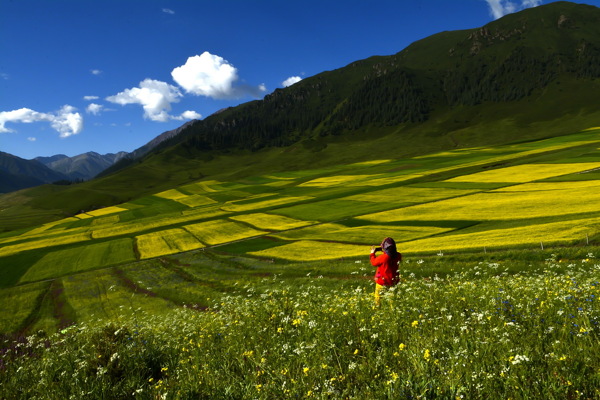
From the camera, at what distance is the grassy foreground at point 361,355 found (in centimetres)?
397

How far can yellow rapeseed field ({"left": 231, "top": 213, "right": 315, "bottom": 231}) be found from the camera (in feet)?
187

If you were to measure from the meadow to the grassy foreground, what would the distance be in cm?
4

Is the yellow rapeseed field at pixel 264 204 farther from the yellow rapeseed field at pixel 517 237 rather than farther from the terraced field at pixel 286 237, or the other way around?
the yellow rapeseed field at pixel 517 237

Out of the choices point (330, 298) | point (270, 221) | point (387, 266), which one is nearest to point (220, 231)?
point (270, 221)

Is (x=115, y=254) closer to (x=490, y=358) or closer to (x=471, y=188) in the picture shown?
(x=490, y=358)

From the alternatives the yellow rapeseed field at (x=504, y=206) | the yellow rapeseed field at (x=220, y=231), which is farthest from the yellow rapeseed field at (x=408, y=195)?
the yellow rapeseed field at (x=220, y=231)

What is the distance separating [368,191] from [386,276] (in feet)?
223

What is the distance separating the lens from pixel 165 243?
57.7m

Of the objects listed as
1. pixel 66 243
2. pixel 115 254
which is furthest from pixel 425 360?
pixel 66 243

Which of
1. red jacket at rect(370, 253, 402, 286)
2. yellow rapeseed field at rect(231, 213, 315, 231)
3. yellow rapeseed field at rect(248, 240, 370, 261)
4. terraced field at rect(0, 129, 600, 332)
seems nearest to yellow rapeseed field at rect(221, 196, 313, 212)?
terraced field at rect(0, 129, 600, 332)

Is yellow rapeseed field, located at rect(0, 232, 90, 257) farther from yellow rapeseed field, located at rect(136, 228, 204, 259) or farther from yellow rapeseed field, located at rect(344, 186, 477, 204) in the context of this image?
yellow rapeseed field, located at rect(344, 186, 477, 204)

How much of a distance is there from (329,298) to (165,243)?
53.8 meters

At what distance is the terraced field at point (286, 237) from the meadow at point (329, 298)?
0.38m

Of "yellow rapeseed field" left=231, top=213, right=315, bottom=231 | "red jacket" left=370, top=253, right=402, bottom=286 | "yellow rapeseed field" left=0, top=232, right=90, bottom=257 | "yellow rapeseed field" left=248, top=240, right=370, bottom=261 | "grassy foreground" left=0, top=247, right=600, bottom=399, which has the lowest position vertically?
"yellow rapeseed field" left=248, top=240, right=370, bottom=261
